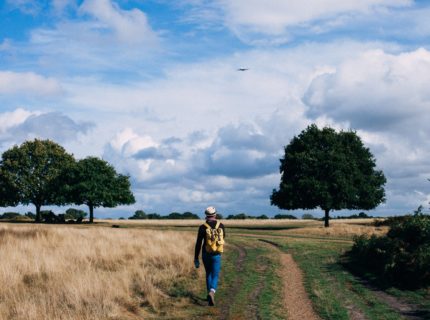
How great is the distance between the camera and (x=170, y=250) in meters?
23.7

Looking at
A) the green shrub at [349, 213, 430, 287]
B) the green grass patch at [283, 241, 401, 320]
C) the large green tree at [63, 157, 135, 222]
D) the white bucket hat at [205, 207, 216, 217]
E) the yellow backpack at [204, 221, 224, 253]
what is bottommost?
the green grass patch at [283, 241, 401, 320]

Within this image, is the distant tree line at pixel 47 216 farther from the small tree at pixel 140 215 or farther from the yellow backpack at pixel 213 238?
the yellow backpack at pixel 213 238

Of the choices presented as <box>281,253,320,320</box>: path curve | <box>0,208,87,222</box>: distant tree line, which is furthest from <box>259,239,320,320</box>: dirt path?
<box>0,208,87,222</box>: distant tree line

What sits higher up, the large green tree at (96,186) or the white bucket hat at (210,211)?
the large green tree at (96,186)

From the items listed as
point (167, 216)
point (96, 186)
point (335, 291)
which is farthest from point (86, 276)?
point (167, 216)

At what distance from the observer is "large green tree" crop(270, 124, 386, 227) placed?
5262 centimetres

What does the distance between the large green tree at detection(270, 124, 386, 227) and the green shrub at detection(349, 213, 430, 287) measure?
91.9ft

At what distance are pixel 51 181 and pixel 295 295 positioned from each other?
207 feet

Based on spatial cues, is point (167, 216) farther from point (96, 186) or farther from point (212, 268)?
point (212, 268)

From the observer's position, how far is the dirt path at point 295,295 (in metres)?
12.3

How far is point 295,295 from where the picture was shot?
14727 millimetres

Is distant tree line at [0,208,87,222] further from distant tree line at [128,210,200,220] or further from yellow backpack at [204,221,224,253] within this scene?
yellow backpack at [204,221,224,253]

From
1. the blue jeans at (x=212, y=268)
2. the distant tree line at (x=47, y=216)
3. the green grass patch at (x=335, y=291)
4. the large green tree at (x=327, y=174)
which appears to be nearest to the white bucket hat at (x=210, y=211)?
the blue jeans at (x=212, y=268)

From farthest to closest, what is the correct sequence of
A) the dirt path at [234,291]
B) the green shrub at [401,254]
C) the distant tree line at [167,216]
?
1. the distant tree line at [167,216]
2. the green shrub at [401,254]
3. the dirt path at [234,291]
